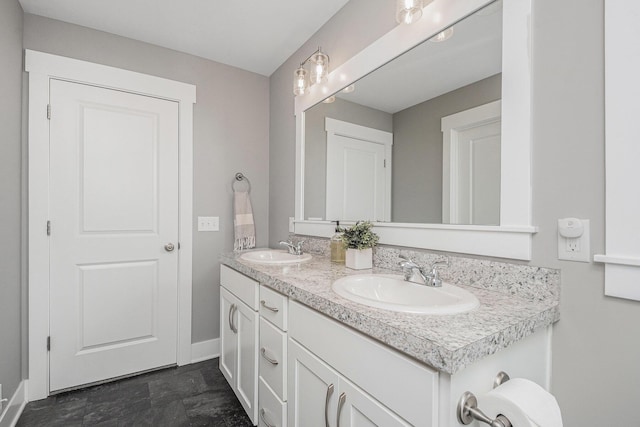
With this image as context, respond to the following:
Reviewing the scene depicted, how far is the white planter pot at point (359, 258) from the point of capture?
140cm

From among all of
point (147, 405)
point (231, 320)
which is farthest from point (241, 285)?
point (147, 405)

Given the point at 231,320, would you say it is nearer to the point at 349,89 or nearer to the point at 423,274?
the point at 423,274

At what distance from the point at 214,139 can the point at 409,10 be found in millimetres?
1655

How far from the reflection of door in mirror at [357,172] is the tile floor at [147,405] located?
1.27 metres

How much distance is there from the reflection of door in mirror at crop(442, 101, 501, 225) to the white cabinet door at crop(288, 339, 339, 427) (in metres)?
0.73

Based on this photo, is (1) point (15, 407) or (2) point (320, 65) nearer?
(1) point (15, 407)

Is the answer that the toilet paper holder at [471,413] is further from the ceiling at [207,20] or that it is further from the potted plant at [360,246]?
the ceiling at [207,20]

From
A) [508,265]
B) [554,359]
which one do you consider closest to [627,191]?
[508,265]

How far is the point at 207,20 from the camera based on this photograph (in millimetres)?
1867

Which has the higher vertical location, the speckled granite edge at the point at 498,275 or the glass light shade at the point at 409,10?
the glass light shade at the point at 409,10

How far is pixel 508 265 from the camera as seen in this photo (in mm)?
977

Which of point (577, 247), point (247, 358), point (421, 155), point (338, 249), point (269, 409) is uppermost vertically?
point (421, 155)

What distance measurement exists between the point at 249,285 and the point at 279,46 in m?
1.68

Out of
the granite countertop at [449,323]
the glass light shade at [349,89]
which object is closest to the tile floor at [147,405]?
the granite countertop at [449,323]
